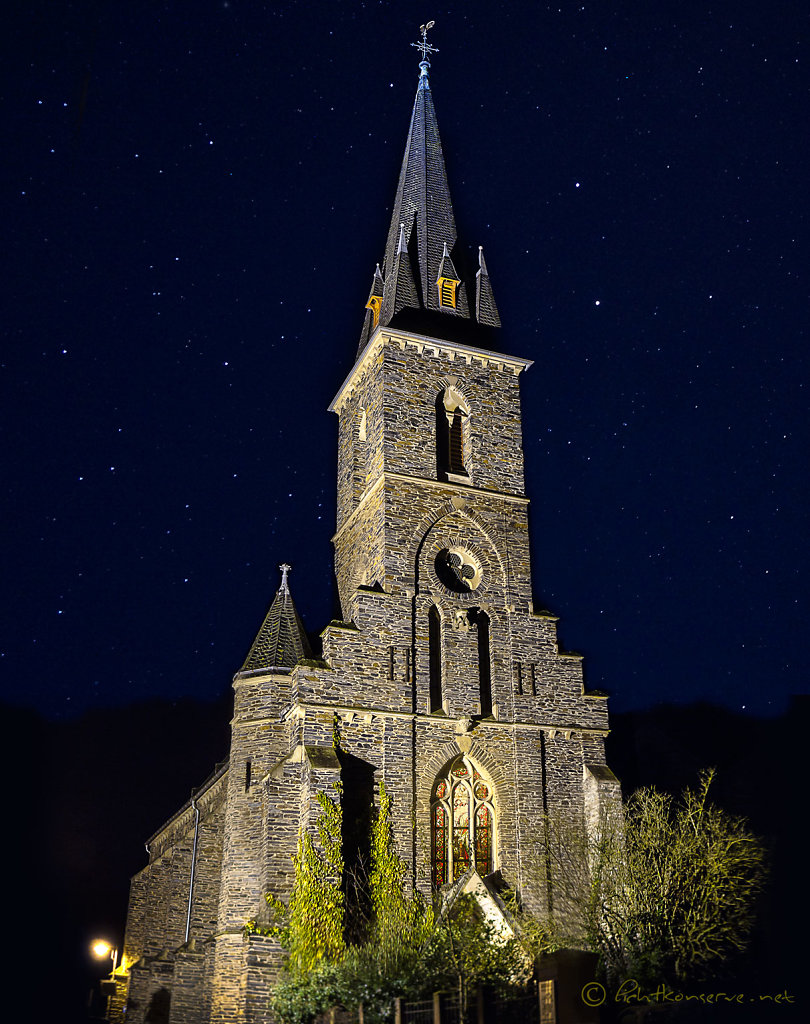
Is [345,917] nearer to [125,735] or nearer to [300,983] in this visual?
[300,983]

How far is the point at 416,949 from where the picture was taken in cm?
2164

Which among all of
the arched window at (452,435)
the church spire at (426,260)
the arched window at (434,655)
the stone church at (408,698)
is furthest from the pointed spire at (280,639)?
the church spire at (426,260)

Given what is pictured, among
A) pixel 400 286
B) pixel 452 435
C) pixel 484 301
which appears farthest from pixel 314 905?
pixel 484 301

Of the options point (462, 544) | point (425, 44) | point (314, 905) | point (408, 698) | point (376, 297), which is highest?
point (425, 44)

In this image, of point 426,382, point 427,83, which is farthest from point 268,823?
point 427,83

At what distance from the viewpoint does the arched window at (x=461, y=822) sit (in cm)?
2691

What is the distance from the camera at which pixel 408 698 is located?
27.8 meters

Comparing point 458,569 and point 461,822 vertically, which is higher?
point 458,569

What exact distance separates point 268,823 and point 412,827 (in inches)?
141

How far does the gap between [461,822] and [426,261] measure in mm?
19337

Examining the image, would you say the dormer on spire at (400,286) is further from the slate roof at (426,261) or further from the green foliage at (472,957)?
the green foliage at (472,957)

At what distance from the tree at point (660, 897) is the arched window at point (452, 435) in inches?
440

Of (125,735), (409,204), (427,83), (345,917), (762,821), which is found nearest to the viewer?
(345,917)

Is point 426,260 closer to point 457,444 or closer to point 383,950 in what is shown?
point 457,444
